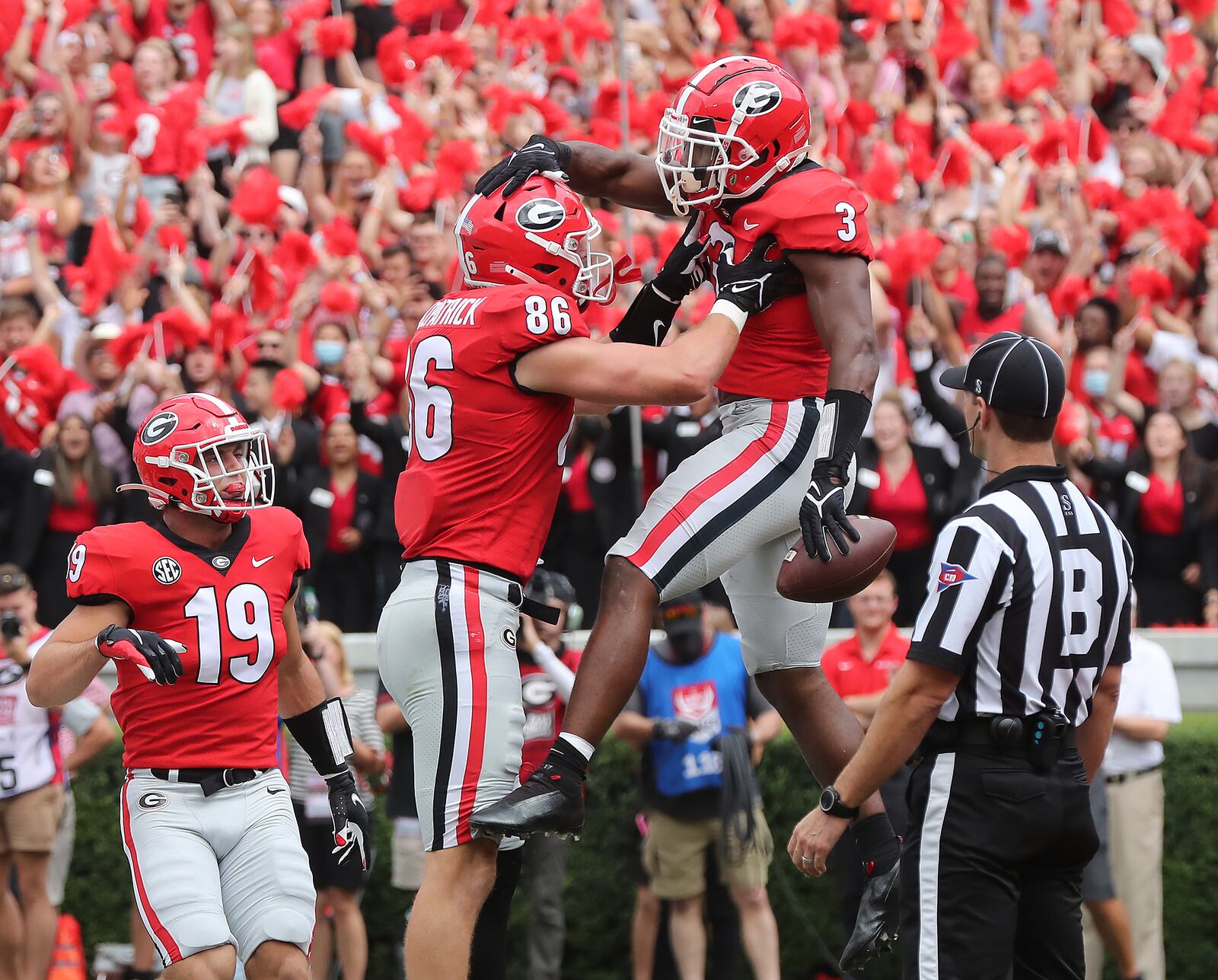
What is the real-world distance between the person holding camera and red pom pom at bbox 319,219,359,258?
11.7ft

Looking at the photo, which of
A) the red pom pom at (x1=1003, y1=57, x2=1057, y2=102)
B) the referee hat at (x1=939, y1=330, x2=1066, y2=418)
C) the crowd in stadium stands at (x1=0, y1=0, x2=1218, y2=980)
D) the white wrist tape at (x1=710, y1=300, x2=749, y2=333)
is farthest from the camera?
the red pom pom at (x1=1003, y1=57, x2=1057, y2=102)

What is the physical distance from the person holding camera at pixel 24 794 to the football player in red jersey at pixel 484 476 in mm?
3794

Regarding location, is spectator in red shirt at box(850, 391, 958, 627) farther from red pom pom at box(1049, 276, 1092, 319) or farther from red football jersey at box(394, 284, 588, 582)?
red football jersey at box(394, 284, 588, 582)

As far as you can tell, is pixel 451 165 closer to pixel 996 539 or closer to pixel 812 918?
pixel 812 918

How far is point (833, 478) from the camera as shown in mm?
4742

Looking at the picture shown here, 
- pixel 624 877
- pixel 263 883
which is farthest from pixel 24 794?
pixel 263 883

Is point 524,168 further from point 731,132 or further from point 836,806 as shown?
point 836,806

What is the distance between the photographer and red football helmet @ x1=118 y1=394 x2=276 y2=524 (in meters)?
5.68

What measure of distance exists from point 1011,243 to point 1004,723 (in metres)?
6.95

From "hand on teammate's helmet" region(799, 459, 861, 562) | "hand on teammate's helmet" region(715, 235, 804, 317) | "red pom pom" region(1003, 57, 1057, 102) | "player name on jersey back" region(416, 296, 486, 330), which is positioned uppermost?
"red pom pom" region(1003, 57, 1057, 102)

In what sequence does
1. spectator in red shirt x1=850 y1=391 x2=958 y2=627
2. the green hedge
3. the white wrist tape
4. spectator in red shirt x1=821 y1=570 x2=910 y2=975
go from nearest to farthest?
1. the white wrist tape
2. spectator in red shirt x1=821 y1=570 x2=910 y2=975
3. the green hedge
4. spectator in red shirt x1=850 y1=391 x2=958 y2=627

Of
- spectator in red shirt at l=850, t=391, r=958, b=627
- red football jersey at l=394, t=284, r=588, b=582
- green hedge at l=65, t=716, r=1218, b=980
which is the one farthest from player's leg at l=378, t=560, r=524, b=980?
spectator in red shirt at l=850, t=391, r=958, b=627

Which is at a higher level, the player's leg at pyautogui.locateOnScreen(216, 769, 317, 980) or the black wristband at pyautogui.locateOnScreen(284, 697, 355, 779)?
the black wristband at pyautogui.locateOnScreen(284, 697, 355, 779)

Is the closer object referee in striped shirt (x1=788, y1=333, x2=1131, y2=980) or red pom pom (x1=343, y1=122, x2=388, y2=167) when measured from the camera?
referee in striped shirt (x1=788, y1=333, x2=1131, y2=980)
